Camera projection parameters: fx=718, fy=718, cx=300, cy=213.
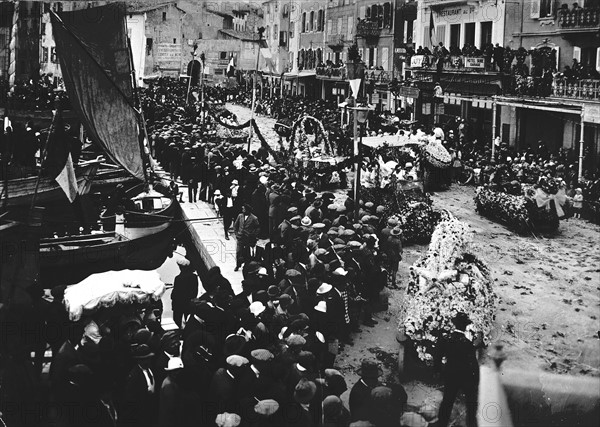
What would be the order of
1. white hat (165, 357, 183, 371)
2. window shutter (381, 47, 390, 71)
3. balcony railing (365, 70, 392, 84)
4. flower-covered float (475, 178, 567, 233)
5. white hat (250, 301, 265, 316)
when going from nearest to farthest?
white hat (165, 357, 183, 371), white hat (250, 301, 265, 316), flower-covered float (475, 178, 567, 233), balcony railing (365, 70, 392, 84), window shutter (381, 47, 390, 71)

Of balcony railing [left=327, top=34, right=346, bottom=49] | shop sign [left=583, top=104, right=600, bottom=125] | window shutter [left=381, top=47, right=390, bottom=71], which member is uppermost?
balcony railing [left=327, top=34, right=346, bottom=49]

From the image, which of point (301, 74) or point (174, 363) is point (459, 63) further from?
point (174, 363)

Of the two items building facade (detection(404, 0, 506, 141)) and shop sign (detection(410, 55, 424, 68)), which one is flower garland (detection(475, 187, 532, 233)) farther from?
shop sign (detection(410, 55, 424, 68))

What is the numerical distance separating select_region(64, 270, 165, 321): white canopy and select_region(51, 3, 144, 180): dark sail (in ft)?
24.6

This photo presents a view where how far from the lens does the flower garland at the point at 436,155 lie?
21438mm

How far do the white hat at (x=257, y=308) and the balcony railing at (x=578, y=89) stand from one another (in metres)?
13.8

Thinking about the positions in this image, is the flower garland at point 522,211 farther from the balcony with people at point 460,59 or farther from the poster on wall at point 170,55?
the poster on wall at point 170,55

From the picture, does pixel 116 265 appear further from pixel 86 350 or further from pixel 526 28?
pixel 526 28

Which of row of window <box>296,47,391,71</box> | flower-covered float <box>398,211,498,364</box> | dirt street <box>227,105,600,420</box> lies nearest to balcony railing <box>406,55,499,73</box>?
row of window <box>296,47,391,71</box>

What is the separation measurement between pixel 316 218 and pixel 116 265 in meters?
4.29

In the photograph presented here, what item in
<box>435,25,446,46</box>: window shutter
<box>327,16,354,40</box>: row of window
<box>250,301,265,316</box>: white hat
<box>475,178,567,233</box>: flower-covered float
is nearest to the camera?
<box>250,301,265,316</box>: white hat

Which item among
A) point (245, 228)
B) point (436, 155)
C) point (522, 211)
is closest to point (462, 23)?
point (436, 155)

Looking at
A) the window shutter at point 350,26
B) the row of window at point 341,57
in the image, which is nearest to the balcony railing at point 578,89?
the row of window at point 341,57

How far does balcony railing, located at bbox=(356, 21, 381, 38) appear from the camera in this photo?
4547 centimetres
